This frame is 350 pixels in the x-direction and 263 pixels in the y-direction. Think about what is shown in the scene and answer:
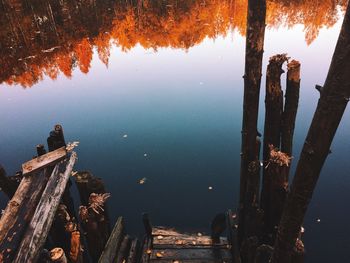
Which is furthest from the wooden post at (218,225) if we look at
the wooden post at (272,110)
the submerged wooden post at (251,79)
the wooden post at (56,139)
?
the wooden post at (56,139)

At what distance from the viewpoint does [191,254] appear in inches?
268

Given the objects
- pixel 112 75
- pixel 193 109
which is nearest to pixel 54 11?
pixel 112 75

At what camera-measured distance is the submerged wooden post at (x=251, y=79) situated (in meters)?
4.79

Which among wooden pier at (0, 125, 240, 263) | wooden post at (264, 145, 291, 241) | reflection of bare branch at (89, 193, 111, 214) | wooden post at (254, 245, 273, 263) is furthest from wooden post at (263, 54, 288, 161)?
reflection of bare branch at (89, 193, 111, 214)

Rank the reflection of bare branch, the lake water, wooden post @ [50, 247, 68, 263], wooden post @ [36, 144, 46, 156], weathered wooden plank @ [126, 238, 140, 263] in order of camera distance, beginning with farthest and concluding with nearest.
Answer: the lake water, wooden post @ [36, 144, 46, 156], weathered wooden plank @ [126, 238, 140, 263], the reflection of bare branch, wooden post @ [50, 247, 68, 263]

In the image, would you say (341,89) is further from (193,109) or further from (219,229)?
(193,109)

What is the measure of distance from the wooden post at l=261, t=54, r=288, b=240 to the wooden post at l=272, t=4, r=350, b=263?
85.8 inches

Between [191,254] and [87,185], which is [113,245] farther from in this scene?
[191,254]

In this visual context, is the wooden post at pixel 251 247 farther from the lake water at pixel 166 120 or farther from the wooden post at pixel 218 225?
the lake water at pixel 166 120

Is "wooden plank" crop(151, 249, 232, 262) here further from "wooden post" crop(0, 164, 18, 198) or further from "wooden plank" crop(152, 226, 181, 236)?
"wooden post" crop(0, 164, 18, 198)

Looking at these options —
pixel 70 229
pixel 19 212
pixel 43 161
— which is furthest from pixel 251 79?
pixel 43 161

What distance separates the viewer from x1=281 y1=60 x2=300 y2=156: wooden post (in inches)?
201

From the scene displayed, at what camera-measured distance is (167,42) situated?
2905 centimetres

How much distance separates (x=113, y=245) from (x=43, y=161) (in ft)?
9.53
